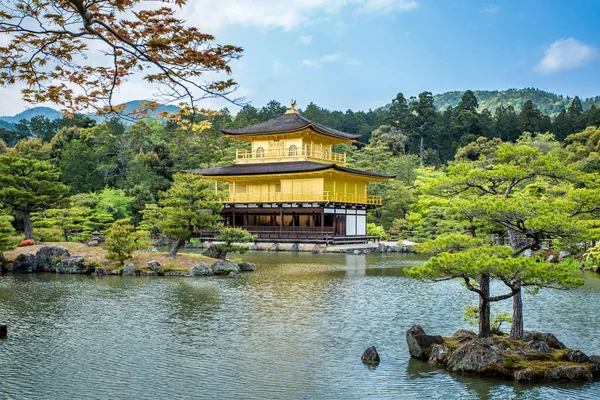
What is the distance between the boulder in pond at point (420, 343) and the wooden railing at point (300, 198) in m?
23.4

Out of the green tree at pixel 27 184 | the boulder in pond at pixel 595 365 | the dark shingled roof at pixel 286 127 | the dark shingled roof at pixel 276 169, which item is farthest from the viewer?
the dark shingled roof at pixel 286 127

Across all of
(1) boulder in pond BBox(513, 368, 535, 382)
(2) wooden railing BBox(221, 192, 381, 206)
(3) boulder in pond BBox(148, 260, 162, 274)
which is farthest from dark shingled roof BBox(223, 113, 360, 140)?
(1) boulder in pond BBox(513, 368, 535, 382)

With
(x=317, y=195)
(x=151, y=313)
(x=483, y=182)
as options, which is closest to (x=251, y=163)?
(x=317, y=195)

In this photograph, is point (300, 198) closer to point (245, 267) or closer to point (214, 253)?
point (214, 253)

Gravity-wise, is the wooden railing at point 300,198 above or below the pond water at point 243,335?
above

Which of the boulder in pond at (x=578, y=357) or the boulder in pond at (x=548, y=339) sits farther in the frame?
the boulder in pond at (x=548, y=339)

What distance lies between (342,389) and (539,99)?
443 ft

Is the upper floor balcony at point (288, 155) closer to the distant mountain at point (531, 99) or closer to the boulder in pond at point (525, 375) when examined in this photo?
the boulder in pond at point (525, 375)

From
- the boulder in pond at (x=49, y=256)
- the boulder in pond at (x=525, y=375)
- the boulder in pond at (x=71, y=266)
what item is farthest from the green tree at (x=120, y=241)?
the boulder in pond at (x=525, y=375)

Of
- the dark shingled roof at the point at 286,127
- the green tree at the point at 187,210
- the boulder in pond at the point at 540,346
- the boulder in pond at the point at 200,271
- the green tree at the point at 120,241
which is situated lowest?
the boulder in pond at the point at 540,346

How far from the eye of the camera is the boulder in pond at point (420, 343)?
348 inches

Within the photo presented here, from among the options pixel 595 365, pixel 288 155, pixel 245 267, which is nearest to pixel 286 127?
pixel 288 155

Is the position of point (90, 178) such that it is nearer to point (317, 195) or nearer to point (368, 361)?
point (317, 195)

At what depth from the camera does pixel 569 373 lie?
7.71 metres
